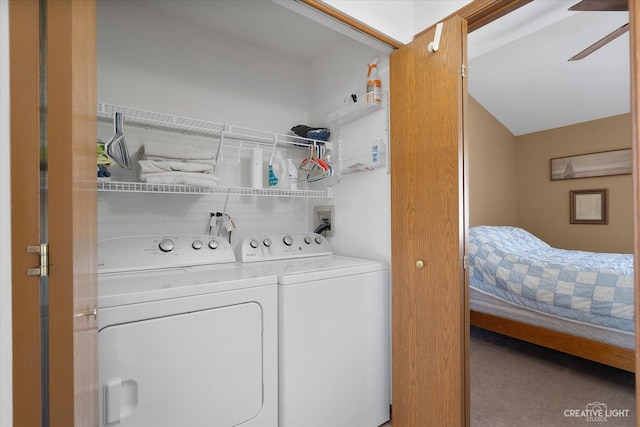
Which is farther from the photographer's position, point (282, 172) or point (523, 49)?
point (523, 49)

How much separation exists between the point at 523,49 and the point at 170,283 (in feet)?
12.6

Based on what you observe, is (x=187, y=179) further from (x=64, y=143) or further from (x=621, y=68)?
(x=621, y=68)

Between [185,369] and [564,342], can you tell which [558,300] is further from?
[185,369]

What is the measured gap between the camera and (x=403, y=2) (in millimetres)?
1645

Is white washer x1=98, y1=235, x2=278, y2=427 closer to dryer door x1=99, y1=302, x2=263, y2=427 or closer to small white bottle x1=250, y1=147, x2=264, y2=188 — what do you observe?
dryer door x1=99, y1=302, x2=263, y2=427

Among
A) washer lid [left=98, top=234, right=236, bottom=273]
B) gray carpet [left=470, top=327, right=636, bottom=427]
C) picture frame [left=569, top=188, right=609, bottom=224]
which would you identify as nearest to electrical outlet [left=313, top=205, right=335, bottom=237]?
washer lid [left=98, top=234, right=236, bottom=273]

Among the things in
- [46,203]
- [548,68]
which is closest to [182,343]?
[46,203]

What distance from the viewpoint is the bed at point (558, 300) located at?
2.07m

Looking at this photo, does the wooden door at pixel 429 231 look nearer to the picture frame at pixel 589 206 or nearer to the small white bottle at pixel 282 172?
the small white bottle at pixel 282 172

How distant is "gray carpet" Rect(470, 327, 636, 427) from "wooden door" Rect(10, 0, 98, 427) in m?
2.10

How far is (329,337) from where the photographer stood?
152cm

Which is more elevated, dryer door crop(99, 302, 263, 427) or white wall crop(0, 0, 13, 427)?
white wall crop(0, 0, 13, 427)

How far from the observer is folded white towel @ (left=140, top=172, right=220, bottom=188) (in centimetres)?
154

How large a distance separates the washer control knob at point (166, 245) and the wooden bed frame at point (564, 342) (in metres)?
2.70
